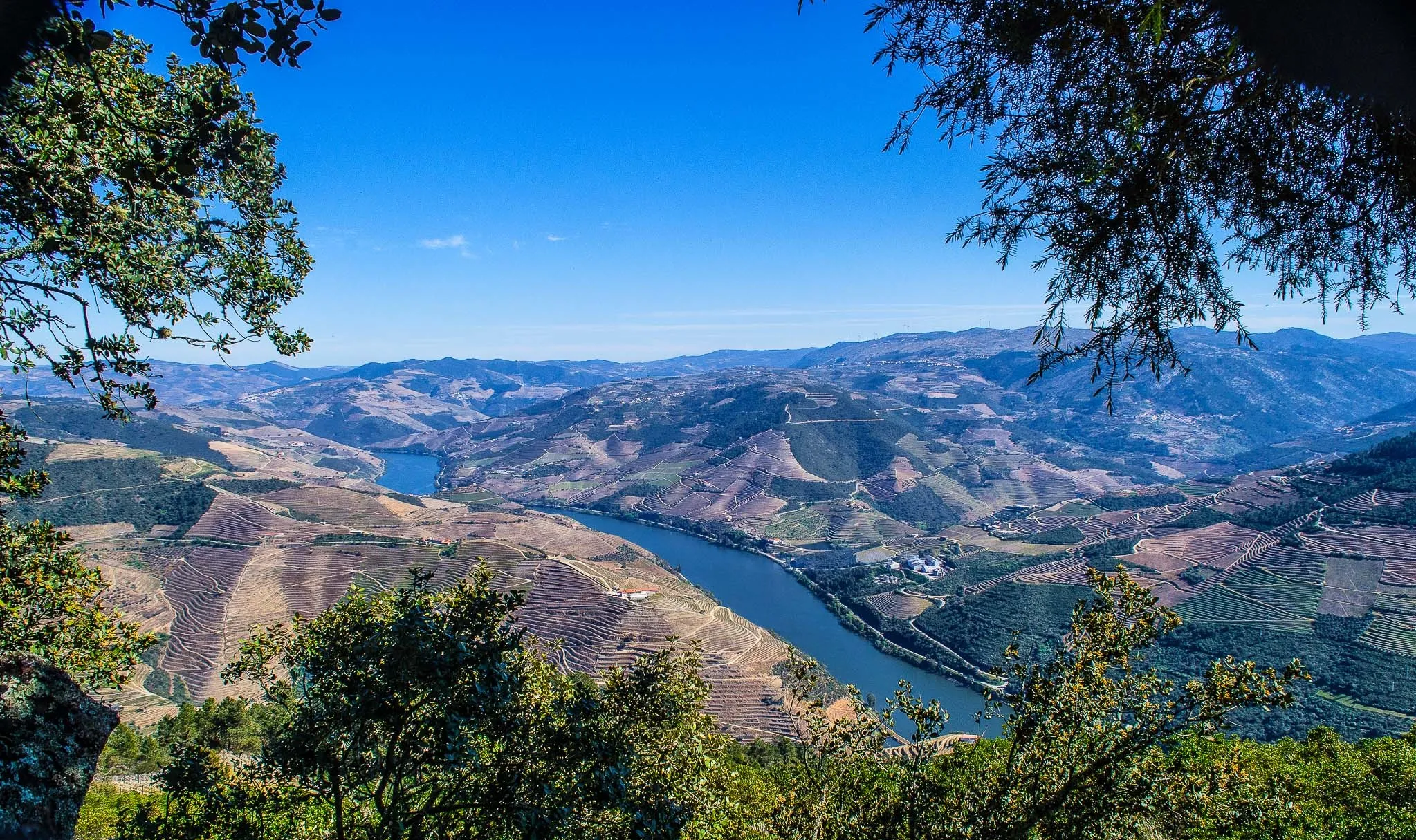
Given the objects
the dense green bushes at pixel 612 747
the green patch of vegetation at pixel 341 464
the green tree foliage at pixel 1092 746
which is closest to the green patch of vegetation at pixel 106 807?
the dense green bushes at pixel 612 747

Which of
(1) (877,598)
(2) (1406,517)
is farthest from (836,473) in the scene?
(2) (1406,517)

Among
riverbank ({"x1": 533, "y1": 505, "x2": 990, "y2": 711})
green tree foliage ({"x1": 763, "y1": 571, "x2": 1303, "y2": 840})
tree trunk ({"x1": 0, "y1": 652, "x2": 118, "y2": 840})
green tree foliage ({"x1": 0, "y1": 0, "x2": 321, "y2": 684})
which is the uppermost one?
green tree foliage ({"x1": 0, "y1": 0, "x2": 321, "y2": 684})

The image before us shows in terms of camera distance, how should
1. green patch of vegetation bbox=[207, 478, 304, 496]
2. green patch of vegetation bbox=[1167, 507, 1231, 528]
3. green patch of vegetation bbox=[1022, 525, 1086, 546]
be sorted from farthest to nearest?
green patch of vegetation bbox=[1022, 525, 1086, 546] → green patch of vegetation bbox=[207, 478, 304, 496] → green patch of vegetation bbox=[1167, 507, 1231, 528]

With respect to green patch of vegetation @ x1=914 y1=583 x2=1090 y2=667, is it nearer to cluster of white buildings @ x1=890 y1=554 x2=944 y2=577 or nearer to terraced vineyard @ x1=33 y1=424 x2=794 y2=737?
cluster of white buildings @ x1=890 y1=554 x2=944 y2=577

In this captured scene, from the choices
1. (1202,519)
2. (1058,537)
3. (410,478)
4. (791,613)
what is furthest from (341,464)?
(1202,519)

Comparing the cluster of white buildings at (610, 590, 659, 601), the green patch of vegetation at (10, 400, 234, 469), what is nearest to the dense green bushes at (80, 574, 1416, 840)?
the cluster of white buildings at (610, 590, 659, 601)

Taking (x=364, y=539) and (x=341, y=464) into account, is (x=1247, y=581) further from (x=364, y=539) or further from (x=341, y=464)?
(x=341, y=464)
